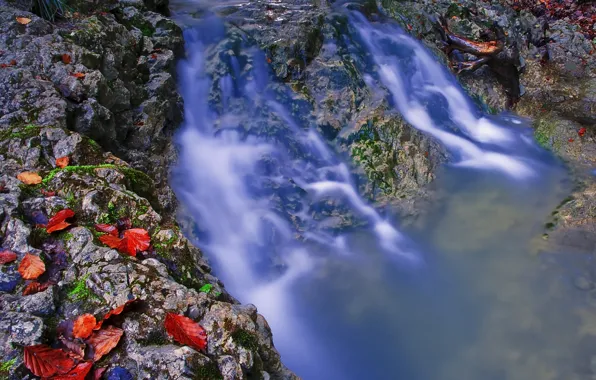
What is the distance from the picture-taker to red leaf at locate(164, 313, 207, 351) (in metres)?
2.31

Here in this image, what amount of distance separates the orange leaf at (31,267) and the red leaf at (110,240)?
36 centimetres

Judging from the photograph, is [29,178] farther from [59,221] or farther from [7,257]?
[7,257]

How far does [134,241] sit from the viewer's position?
2871mm

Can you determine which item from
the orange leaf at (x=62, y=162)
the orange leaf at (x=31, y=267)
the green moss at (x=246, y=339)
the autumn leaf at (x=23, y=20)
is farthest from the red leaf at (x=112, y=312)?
the autumn leaf at (x=23, y=20)

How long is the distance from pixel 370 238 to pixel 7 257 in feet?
13.9

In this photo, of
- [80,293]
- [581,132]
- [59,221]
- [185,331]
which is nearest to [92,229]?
[59,221]

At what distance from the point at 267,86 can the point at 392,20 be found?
3.50 meters

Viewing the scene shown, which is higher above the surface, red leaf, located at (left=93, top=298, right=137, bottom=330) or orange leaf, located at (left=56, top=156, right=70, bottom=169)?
orange leaf, located at (left=56, top=156, right=70, bottom=169)

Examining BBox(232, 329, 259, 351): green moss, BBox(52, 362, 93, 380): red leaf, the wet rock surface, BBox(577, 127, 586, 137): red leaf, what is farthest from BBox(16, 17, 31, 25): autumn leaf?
BBox(577, 127, 586, 137): red leaf

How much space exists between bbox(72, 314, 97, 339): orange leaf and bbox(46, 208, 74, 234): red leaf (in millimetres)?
747

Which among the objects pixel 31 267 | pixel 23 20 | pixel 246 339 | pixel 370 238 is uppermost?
pixel 23 20

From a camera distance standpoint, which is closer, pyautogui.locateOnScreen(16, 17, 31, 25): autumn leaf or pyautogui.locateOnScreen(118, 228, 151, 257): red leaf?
pyautogui.locateOnScreen(118, 228, 151, 257): red leaf

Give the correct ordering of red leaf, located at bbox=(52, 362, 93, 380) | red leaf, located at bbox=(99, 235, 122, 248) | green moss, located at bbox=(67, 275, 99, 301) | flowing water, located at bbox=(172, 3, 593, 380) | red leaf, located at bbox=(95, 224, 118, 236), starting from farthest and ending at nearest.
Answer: flowing water, located at bbox=(172, 3, 593, 380) < red leaf, located at bbox=(95, 224, 118, 236) < red leaf, located at bbox=(99, 235, 122, 248) < green moss, located at bbox=(67, 275, 99, 301) < red leaf, located at bbox=(52, 362, 93, 380)

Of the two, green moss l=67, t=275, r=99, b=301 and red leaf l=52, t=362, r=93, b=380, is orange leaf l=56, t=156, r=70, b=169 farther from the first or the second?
red leaf l=52, t=362, r=93, b=380
